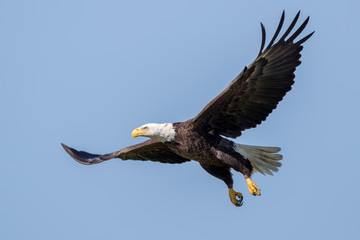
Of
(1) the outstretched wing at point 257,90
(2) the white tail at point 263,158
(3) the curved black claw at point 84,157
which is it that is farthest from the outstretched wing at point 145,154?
(2) the white tail at point 263,158

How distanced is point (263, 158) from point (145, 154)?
2275mm

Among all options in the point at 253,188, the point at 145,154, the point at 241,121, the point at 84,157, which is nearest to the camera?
the point at 253,188

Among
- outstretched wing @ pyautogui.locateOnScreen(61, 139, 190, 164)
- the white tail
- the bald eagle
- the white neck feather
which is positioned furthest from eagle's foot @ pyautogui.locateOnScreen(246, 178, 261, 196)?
outstretched wing @ pyautogui.locateOnScreen(61, 139, 190, 164)

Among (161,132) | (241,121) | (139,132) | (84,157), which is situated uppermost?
(84,157)

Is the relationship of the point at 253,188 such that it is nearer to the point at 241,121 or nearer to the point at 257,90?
the point at 241,121

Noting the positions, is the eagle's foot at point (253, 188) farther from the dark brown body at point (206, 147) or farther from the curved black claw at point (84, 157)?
the curved black claw at point (84, 157)

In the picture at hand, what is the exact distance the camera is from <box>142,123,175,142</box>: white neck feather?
11.9 metres

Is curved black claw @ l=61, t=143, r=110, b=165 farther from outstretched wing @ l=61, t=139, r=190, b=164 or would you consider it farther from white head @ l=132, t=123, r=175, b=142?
white head @ l=132, t=123, r=175, b=142

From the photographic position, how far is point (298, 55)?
1149cm

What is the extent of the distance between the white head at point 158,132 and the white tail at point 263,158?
3.58 ft

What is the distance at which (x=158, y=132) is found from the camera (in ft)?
39.2

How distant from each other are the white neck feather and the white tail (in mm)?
1081

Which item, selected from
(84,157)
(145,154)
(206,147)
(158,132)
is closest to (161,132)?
(158,132)

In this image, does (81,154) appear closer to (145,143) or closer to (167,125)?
(145,143)
